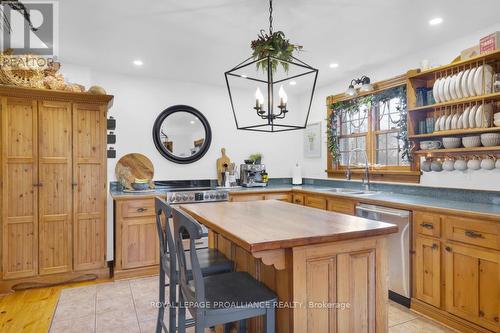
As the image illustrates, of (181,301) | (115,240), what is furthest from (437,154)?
(115,240)

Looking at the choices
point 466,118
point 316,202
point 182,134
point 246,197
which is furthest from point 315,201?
point 182,134

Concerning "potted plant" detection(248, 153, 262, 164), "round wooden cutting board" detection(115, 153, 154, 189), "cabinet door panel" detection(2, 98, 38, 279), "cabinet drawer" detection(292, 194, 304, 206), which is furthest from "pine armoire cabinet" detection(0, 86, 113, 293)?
"cabinet drawer" detection(292, 194, 304, 206)

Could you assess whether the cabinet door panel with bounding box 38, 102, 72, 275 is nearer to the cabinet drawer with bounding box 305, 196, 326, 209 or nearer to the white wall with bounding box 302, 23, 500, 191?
the cabinet drawer with bounding box 305, 196, 326, 209

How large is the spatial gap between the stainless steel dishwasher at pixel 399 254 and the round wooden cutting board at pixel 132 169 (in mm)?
2931

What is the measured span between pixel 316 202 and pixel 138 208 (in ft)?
7.09

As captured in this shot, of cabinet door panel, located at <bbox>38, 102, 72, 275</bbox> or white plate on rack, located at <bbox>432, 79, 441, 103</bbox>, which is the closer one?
white plate on rack, located at <bbox>432, 79, 441, 103</bbox>

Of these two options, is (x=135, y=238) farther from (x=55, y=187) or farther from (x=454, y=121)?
(x=454, y=121)

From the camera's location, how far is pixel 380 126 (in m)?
3.86

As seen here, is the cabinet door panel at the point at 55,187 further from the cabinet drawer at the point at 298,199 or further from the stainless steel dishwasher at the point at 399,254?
the stainless steel dishwasher at the point at 399,254

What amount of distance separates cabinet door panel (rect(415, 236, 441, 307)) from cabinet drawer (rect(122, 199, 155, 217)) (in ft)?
9.12

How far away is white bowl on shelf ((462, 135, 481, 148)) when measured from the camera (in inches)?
104

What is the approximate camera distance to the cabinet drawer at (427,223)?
2.48m

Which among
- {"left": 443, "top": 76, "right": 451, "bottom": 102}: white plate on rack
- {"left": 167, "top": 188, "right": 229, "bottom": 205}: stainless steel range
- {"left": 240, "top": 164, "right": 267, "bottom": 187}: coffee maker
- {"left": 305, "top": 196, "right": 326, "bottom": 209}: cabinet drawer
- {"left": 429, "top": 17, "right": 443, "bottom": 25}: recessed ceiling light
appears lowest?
{"left": 305, "top": 196, "right": 326, "bottom": 209}: cabinet drawer

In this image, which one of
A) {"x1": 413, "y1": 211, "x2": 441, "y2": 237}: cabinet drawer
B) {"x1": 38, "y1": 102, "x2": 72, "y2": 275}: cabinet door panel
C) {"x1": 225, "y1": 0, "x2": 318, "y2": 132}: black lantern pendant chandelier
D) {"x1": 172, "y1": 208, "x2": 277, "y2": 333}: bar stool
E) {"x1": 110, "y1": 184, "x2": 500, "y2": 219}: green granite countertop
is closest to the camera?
{"x1": 172, "y1": 208, "x2": 277, "y2": 333}: bar stool
